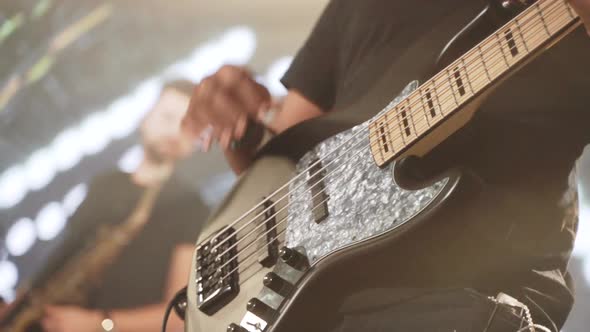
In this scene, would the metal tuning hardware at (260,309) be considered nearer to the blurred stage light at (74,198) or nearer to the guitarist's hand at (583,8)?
the guitarist's hand at (583,8)

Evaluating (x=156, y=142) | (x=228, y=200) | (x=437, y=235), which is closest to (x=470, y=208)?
(x=437, y=235)

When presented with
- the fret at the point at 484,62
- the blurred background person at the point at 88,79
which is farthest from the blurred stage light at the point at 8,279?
the fret at the point at 484,62

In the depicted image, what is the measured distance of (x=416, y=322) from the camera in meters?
0.64

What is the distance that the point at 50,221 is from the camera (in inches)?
76.2

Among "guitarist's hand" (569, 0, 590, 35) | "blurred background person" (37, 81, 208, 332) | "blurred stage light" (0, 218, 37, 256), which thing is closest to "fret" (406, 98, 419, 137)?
"guitarist's hand" (569, 0, 590, 35)

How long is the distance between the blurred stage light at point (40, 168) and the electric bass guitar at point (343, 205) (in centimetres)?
134

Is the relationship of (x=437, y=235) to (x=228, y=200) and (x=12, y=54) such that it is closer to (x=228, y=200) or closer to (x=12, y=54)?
(x=228, y=200)

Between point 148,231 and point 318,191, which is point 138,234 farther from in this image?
point 318,191

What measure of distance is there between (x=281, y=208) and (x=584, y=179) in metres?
0.64

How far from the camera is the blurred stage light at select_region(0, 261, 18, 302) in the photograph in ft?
5.95

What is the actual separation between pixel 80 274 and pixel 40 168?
1.45ft

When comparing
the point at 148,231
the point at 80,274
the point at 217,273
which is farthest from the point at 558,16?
the point at 80,274

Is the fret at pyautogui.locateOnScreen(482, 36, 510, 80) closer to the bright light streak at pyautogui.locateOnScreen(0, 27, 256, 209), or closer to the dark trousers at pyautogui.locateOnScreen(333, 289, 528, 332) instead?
the dark trousers at pyautogui.locateOnScreen(333, 289, 528, 332)

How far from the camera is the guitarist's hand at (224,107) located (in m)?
0.91
